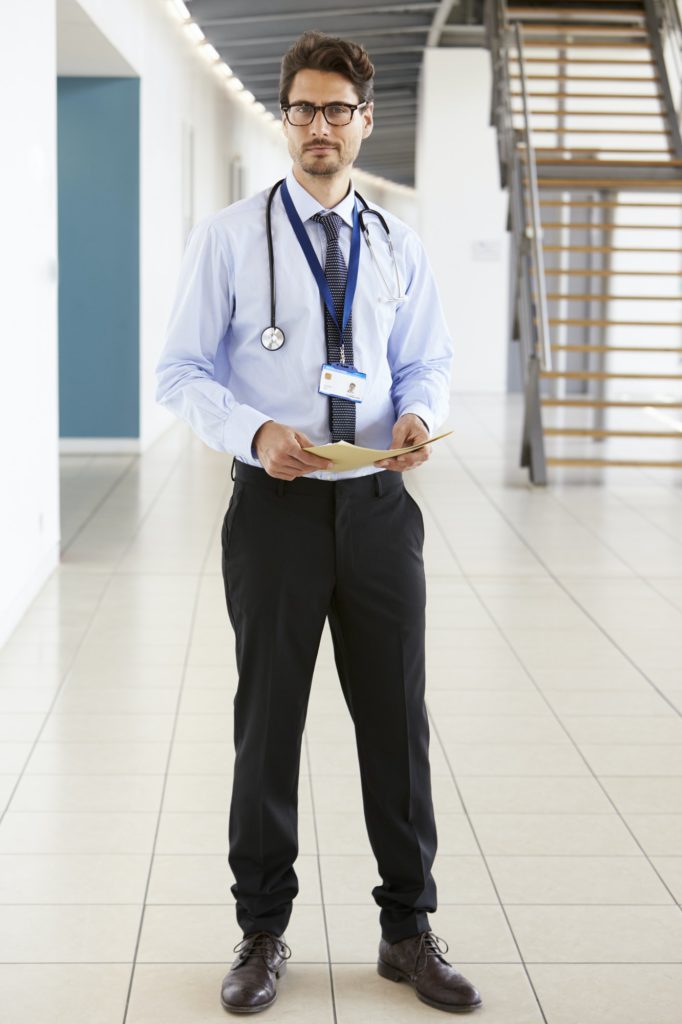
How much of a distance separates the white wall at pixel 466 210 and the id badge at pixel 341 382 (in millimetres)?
12541

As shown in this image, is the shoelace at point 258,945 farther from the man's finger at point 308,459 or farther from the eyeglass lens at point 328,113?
the eyeglass lens at point 328,113

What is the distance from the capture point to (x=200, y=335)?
2.44m

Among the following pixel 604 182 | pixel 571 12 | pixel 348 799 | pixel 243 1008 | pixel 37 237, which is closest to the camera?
pixel 243 1008

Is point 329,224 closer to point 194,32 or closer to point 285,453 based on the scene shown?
point 285,453

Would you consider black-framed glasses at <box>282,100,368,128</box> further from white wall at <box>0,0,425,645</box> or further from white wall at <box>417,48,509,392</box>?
white wall at <box>417,48,509,392</box>

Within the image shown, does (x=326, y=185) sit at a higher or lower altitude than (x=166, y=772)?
higher

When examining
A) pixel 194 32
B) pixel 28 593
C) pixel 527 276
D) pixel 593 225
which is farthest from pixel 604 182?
pixel 28 593

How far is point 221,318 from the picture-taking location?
2.45 metres

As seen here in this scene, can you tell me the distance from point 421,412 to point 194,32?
9517 millimetres

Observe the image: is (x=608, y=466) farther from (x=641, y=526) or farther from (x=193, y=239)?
(x=193, y=239)

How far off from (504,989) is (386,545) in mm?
886

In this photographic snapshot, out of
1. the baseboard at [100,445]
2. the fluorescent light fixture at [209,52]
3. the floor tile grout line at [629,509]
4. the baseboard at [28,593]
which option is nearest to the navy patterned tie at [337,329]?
the baseboard at [28,593]

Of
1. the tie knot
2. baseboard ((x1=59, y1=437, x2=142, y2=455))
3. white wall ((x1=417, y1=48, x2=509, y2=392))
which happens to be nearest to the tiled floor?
the tie knot

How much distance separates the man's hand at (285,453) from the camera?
2270 mm
